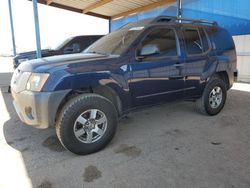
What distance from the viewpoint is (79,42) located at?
31.9 feet

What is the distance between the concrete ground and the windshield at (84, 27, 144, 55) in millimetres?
1393

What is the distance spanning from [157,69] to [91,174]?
1964 mm

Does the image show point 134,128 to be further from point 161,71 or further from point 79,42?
point 79,42

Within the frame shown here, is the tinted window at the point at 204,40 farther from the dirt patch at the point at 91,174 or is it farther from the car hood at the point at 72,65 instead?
the dirt patch at the point at 91,174

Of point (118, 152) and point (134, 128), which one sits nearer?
point (118, 152)

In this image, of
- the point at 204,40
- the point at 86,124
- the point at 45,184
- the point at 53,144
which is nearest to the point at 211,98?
the point at 204,40

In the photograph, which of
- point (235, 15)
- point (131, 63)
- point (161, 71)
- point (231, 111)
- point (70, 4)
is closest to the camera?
point (131, 63)

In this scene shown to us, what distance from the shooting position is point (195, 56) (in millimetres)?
4418

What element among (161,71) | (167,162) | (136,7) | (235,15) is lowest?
(167,162)

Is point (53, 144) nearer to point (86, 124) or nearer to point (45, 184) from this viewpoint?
point (86, 124)

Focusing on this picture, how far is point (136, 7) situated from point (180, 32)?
33.3 feet

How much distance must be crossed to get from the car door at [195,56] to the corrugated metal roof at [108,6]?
283 inches

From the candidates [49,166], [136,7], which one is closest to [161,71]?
[49,166]

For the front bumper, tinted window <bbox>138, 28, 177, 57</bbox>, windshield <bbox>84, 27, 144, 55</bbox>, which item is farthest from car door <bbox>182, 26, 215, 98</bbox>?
the front bumper
